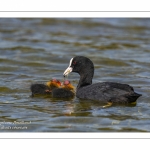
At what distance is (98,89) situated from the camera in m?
11.3

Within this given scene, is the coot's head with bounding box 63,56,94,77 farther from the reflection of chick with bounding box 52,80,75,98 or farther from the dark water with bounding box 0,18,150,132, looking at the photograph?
the dark water with bounding box 0,18,150,132

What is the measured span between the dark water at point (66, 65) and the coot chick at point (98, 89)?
150mm

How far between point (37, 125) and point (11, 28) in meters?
11.6

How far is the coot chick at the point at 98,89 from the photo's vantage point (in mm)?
10969

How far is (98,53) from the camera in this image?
17125mm

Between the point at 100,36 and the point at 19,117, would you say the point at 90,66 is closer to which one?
the point at 19,117

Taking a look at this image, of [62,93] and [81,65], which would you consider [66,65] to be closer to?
Result: [81,65]

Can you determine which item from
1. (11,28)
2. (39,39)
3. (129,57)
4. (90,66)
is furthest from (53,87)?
(11,28)

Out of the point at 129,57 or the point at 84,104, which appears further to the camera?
the point at 129,57

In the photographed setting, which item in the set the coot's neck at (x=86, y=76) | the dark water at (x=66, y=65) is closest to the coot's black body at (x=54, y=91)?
the dark water at (x=66, y=65)

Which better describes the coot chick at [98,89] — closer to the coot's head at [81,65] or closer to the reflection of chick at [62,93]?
the coot's head at [81,65]

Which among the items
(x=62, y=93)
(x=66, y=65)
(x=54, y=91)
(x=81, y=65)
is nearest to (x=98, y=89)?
(x=62, y=93)

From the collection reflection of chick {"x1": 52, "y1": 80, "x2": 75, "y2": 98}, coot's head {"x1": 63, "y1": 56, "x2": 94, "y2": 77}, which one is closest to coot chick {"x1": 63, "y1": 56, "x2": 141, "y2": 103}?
coot's head {"x1": 63, "y1": 56, "x2": 94, "y2": 77}

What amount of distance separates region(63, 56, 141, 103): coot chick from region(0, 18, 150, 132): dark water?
0.15 m
